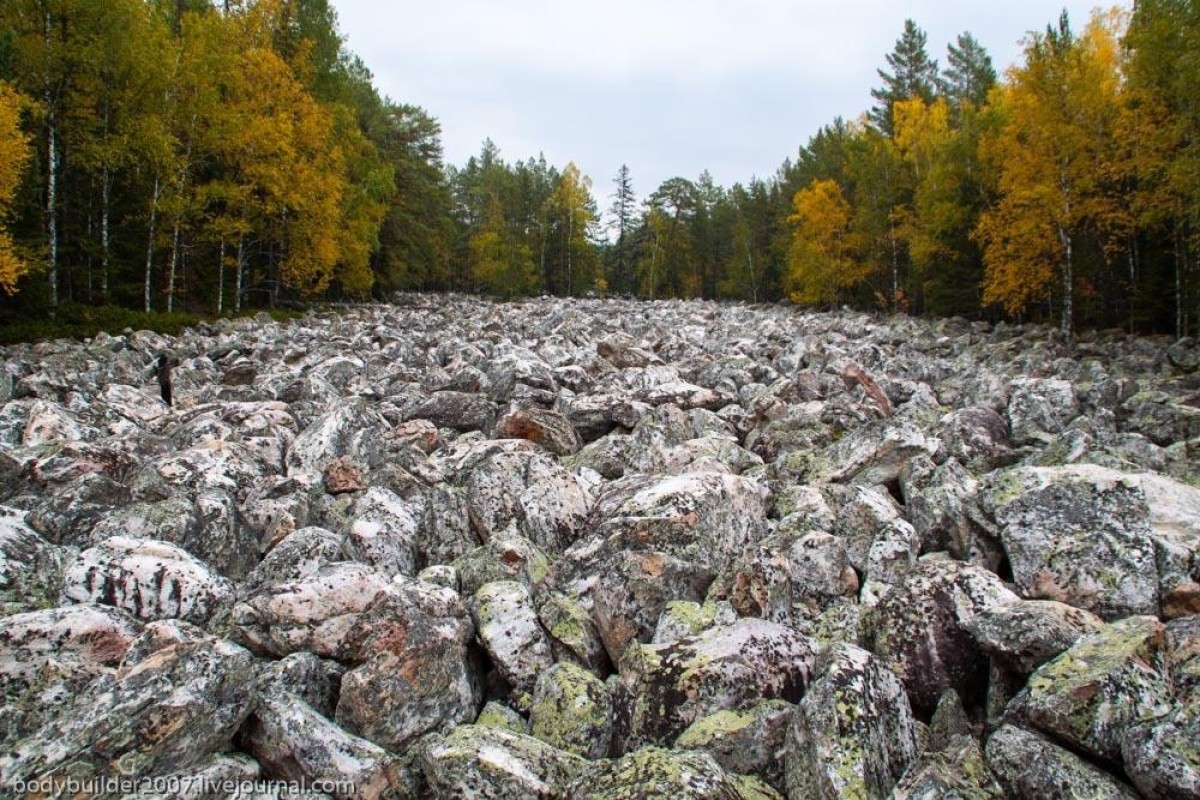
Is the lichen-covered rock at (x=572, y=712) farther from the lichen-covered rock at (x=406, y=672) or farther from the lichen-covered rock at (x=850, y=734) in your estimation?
the lichen-covered rock at (x=850, y=734)

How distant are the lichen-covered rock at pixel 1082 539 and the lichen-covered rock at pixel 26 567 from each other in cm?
Result: 661

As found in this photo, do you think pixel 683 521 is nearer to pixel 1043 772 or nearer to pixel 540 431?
pixel 1043 772

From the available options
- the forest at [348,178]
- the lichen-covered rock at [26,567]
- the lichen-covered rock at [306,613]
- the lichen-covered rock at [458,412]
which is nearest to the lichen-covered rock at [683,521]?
the lichen-covered rock at [306,613]

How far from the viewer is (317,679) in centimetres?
397

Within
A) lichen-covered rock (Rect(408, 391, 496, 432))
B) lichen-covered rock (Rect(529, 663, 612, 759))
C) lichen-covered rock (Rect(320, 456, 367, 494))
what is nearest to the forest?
lichen-covered rock (Rect(408, 391, 496, 432))

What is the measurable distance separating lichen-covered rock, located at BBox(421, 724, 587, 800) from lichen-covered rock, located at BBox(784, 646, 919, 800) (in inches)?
42.4

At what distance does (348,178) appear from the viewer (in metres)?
40.5

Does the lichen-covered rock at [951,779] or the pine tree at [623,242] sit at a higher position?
the pine tree at [623,242]

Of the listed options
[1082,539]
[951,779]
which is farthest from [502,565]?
[1082,539]

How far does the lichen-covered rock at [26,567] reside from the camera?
15.6 ft

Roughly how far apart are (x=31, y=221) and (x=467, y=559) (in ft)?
85.4

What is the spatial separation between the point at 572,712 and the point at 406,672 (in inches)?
38.4

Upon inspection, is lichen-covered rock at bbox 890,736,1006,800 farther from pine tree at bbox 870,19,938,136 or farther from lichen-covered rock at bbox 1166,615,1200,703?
pine tree at bbox 870,19,938,136

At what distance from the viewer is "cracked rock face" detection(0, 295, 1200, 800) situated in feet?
10.4
